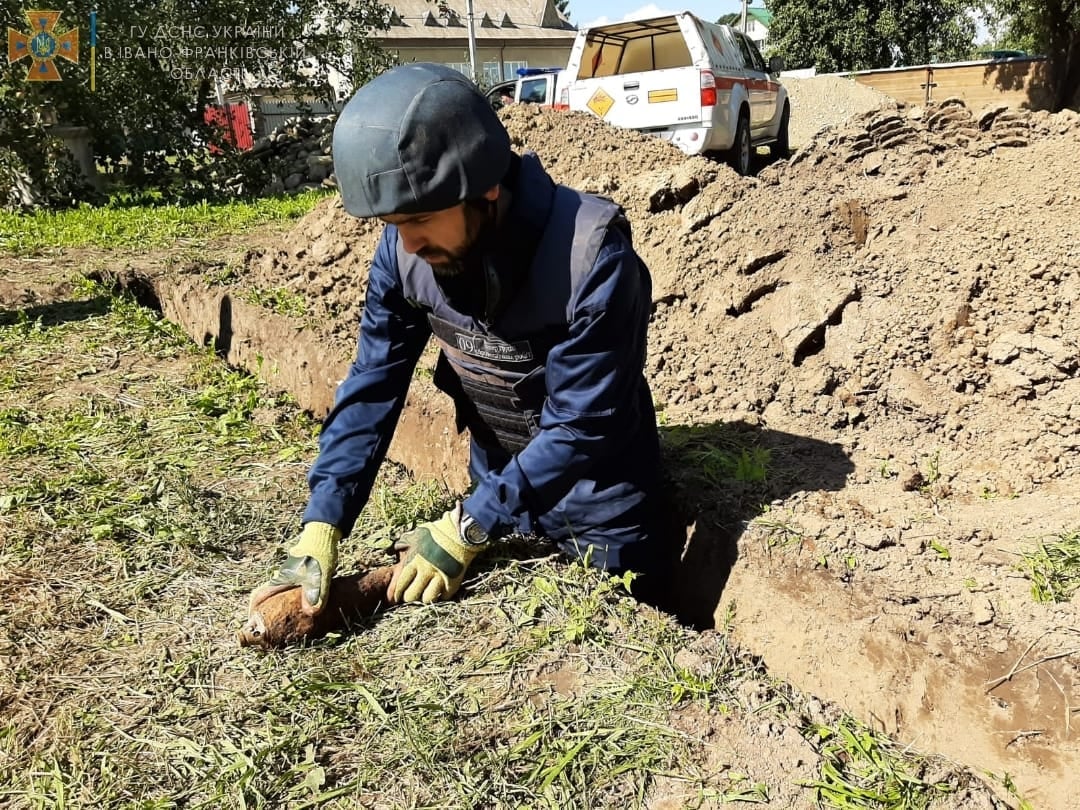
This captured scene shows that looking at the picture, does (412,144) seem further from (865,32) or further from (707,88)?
(865,32)

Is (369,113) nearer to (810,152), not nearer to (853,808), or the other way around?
(853,808)

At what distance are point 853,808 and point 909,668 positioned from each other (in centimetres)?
69

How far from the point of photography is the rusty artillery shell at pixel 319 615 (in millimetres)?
2104

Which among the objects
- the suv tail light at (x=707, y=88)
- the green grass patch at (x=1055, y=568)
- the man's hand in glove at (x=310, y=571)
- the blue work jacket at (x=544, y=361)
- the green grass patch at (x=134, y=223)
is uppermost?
the suv tail light at (x=707, y=88)

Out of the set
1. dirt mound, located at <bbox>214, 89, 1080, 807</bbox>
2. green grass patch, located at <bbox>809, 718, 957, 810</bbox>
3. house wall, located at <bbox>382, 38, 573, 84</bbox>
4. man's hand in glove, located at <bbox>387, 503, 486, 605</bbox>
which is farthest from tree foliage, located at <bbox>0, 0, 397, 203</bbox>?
house wall, located at <bbox>382, 38, 573, 84</bbox>

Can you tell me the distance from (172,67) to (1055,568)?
12571 millimetres

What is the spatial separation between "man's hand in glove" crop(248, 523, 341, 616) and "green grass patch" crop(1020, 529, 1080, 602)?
1933 mm

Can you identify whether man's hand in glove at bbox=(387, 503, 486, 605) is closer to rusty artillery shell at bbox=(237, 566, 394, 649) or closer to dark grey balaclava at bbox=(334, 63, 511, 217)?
rusty artillery shell at bbox=(237, 566, 394, 649)

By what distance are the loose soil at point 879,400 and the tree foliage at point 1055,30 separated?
→ 12.7 meters

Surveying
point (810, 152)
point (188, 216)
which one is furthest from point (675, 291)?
point (188, 216)

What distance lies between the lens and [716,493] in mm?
2904

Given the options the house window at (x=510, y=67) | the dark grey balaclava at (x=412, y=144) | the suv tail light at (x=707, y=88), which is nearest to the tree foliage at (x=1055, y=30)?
the suv tail light at (x=707, y=88)

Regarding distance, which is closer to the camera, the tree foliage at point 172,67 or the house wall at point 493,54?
the tree foliage at point 172,67

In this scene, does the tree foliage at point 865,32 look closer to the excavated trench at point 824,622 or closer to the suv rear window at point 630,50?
the suv rear window at point 630,50
